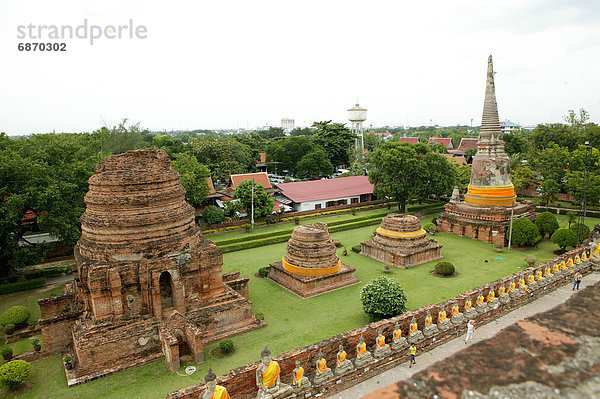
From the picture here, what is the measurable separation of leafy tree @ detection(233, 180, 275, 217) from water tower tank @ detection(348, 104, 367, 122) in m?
50.6

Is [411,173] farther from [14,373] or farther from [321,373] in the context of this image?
[14,373]

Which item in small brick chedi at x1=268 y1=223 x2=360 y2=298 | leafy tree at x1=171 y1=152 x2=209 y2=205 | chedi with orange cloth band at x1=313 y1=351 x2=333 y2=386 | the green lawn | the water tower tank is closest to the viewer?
chedi with orange cloth band at x1=313 y1=351 x2=333 y2=386

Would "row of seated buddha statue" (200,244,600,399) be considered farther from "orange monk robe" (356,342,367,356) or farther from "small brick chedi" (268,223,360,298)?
"small brick chedi" (268,223,360,298)

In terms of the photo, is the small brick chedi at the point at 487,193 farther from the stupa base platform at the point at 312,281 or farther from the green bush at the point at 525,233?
the stupa base platform at the point at 312,281

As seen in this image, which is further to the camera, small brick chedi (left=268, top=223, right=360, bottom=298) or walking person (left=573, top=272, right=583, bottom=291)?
small brick chedi (left=268, top=223, right=360, bottom=298)

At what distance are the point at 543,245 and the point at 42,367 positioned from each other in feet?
94.1

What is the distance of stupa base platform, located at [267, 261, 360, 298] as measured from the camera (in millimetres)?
18609

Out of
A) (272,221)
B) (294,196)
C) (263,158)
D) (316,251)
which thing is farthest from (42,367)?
(263,158)

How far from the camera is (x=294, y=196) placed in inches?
1519

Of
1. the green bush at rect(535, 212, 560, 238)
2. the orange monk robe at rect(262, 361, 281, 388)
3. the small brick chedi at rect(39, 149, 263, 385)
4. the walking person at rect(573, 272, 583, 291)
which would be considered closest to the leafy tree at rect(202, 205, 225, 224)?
the small brick chedi at rect(39, 149, 263, 385)

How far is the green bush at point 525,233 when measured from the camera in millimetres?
24578

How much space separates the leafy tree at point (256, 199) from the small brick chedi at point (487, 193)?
46.8ft

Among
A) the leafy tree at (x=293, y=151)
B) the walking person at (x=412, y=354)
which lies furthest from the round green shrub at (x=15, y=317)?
the leafy tree at (x=293, y=151)

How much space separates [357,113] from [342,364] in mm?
71285
